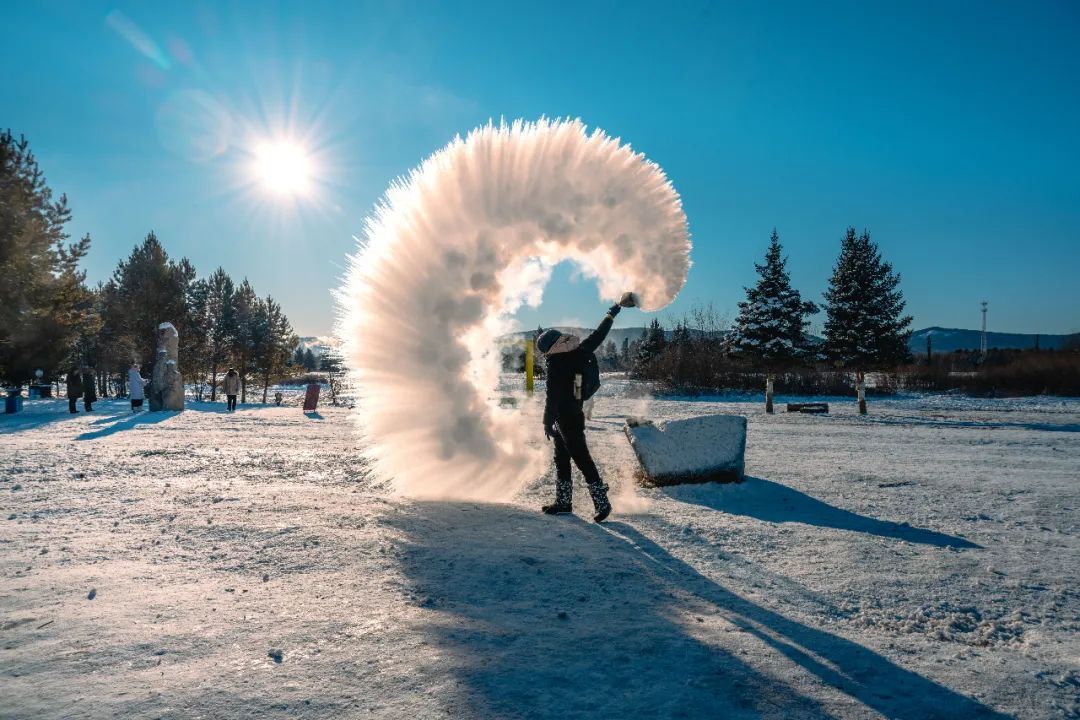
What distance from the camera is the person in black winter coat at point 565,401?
6.77m

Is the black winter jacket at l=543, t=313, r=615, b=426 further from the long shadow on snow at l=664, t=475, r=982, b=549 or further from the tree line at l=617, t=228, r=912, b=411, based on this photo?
the tree line at l=617, t=228, r=912, b=411

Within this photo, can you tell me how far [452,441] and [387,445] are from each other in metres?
0.80

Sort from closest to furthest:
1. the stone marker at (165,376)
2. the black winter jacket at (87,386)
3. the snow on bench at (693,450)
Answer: the snow on bench at (693,450) < the stone marker at (165,376) < the black winter jacket at (87,386)

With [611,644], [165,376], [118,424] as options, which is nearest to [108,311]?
[165,376]

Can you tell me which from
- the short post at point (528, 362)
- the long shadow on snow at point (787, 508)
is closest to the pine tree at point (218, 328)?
the short post at point (528, 362)

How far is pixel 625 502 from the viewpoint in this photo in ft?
24.3

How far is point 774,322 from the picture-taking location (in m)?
30.5

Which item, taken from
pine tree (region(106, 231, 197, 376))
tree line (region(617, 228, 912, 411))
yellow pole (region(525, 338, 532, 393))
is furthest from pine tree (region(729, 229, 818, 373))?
pine tree (region(106, 231, 197, 376))

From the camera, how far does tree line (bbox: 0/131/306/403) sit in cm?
2639

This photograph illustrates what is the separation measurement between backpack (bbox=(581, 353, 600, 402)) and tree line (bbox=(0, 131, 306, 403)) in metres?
30.2

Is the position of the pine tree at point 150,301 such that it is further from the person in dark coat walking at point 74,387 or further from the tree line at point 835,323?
the tree line at point 835,323

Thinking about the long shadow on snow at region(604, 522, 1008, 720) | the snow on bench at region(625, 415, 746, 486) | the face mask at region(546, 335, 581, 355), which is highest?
the face mask at region(546, 335, 581, 355)

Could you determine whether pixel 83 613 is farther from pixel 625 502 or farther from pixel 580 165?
pixel 580 165

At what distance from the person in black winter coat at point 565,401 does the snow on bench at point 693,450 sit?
7.25 ft
